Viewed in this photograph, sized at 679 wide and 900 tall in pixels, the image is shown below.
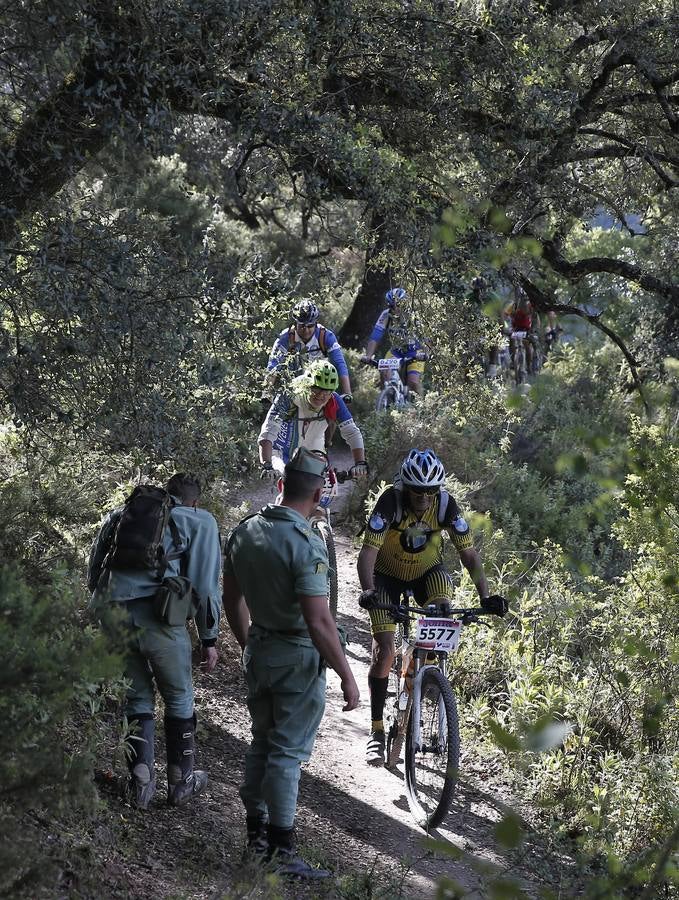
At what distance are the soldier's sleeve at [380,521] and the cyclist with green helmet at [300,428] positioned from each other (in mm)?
1860

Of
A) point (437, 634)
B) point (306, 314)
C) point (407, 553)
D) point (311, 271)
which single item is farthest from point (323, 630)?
point (306, 314)

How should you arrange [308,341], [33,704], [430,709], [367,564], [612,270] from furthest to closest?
1. [612,270]
2. [308,341]
3. [367,564]
4. [430,709]
5. [33,704]

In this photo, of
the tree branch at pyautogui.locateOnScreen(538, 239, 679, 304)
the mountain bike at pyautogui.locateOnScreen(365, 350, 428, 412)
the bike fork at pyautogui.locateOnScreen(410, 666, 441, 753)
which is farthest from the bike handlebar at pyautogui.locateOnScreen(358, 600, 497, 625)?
the mountain bike at pyautogui.locateOnScreen(365, 350, 428, 412)

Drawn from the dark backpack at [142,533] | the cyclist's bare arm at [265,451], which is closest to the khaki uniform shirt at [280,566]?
the dark backpack at [142,533]

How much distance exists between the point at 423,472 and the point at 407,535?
0.55m

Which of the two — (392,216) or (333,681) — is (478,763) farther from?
(392,216)

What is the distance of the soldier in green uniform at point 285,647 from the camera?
14.5 ft

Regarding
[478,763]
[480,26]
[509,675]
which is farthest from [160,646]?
[480,26]

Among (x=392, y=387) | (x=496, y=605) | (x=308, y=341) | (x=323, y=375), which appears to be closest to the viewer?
(x=496, y=605)

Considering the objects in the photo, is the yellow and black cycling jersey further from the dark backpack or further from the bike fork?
the dark backpack

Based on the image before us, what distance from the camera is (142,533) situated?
16.1ft

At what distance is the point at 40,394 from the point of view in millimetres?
5727

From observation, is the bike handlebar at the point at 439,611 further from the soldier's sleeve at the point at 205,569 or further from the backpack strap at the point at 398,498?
the soldier's sleeve at the point at 205,569

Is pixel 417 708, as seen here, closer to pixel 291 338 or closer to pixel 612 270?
pixel 291 338
